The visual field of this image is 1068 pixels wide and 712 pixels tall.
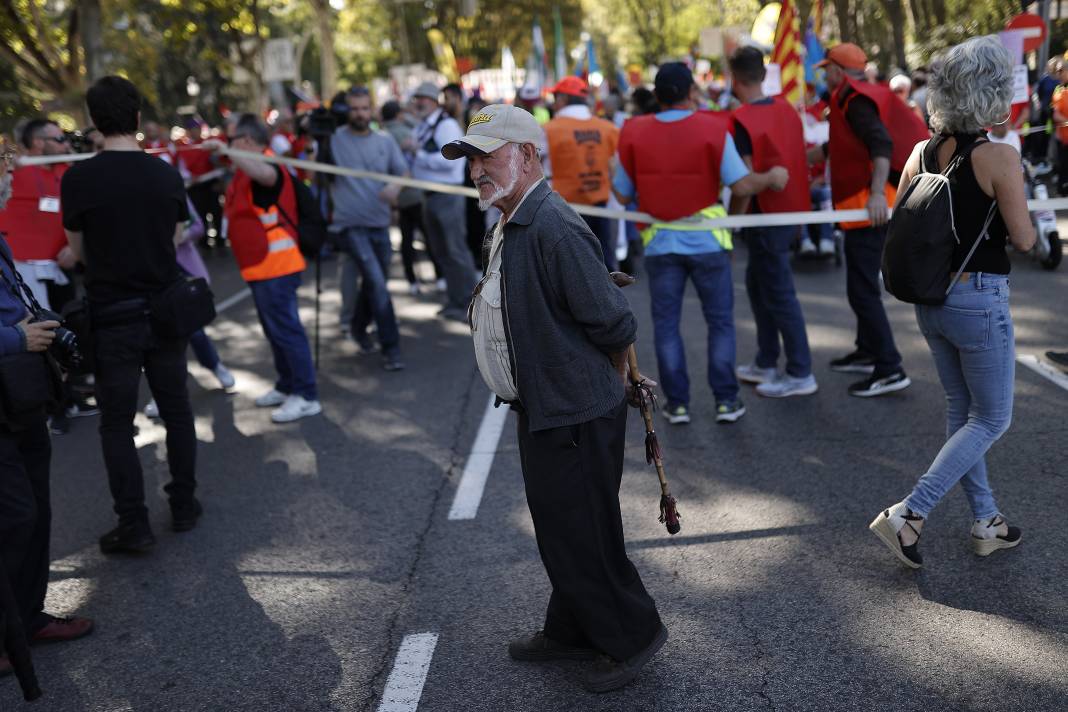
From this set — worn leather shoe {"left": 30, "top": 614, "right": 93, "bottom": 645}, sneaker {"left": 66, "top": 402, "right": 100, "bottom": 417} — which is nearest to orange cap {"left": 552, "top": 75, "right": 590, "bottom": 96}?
sneaker {"left": 66, "top": 402, "right": 100, "bottom": 417}

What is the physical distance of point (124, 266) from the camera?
4.82 m

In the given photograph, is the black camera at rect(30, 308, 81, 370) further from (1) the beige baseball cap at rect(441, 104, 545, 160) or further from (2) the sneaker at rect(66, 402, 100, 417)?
(2) the sneaker at rect(66, 402, 100, 417)

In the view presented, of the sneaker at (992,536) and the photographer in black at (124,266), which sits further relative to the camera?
the photographer in black at (124,266)

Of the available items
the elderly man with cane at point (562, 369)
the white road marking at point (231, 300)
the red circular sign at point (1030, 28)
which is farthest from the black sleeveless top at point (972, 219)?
the white road marking at point (231, 300)

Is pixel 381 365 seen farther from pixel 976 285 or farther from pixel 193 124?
pixel 193 124

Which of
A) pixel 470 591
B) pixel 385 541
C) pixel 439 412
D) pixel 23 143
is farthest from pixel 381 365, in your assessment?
pixel 470 591

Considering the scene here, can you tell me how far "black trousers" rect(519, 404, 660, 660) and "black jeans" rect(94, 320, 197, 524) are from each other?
2313mm

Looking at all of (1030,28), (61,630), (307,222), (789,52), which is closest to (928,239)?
(61,630)

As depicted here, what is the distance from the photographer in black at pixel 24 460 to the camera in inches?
152

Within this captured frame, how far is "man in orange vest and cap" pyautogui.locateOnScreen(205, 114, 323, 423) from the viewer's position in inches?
263

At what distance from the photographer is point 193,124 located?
18.2 meters

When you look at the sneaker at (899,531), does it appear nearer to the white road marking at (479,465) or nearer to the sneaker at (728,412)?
the white road marking at (479,465)

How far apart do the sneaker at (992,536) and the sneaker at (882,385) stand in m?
2.35

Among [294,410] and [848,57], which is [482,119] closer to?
[848,57]
